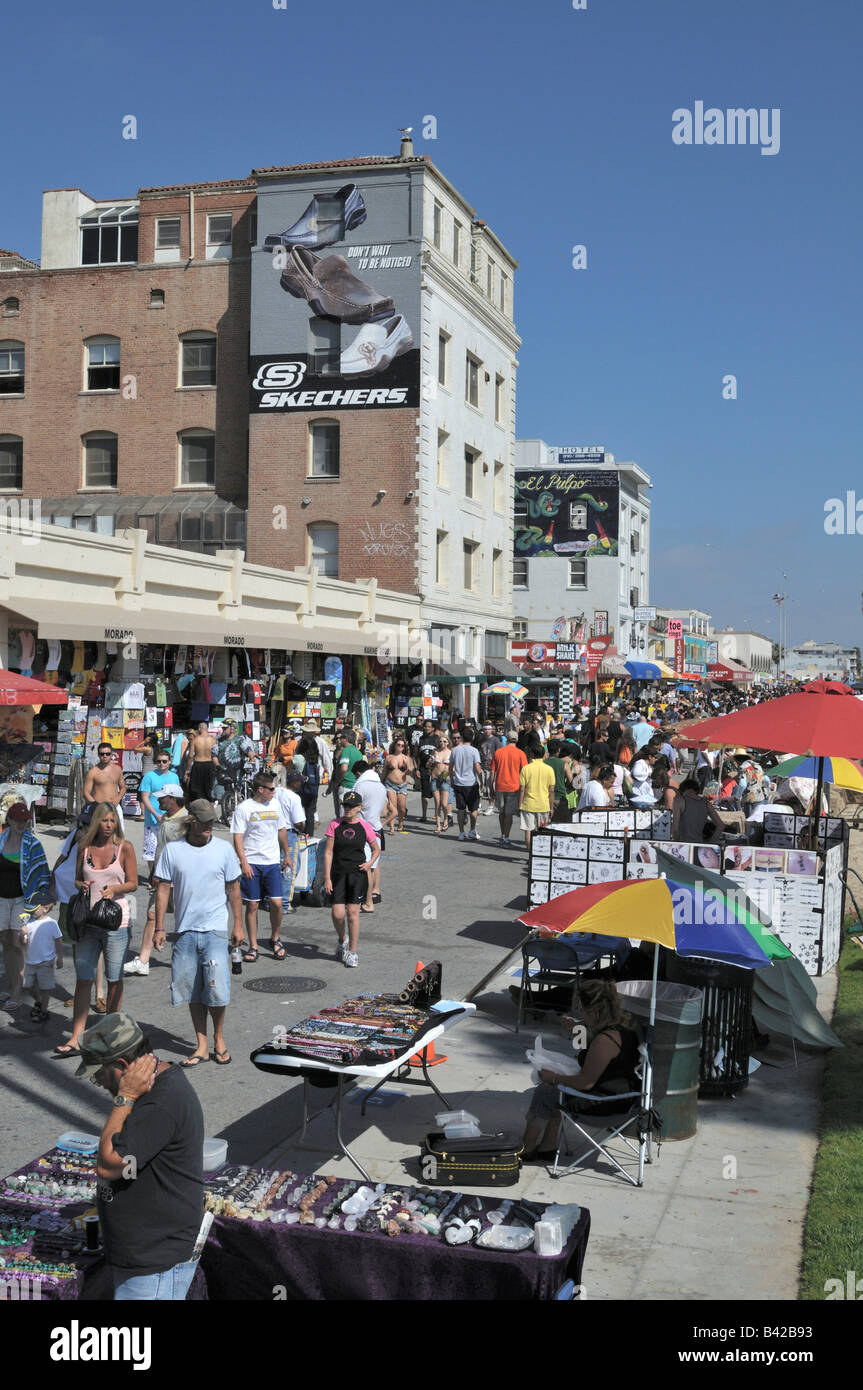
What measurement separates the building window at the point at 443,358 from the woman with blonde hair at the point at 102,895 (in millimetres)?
28883

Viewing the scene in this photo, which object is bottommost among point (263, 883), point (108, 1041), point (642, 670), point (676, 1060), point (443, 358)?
point (676, 1060)

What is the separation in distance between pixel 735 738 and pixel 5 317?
33705 millimetres

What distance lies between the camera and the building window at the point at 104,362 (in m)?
37.7

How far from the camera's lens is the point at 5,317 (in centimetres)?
3809

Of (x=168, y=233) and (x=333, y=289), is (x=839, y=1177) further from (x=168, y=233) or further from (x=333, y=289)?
(x=168, y=233)

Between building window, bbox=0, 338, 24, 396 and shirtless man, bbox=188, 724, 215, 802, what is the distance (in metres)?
24.0

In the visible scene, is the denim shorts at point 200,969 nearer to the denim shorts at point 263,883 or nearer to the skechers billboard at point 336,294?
the denim shorts at point 263,883

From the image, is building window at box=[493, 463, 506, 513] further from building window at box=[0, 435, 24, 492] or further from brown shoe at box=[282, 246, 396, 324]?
building window at box=[0, 435, 24, 492]

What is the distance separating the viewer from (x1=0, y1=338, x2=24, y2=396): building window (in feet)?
125

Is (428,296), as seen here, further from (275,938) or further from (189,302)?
(275,938)

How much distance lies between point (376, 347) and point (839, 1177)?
30.5 metres

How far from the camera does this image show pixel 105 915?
8859 mm

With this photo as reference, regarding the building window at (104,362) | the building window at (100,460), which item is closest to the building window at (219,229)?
the building window at (104,362)

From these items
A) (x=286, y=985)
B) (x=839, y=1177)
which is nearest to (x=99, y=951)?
(x=286, y=985)
